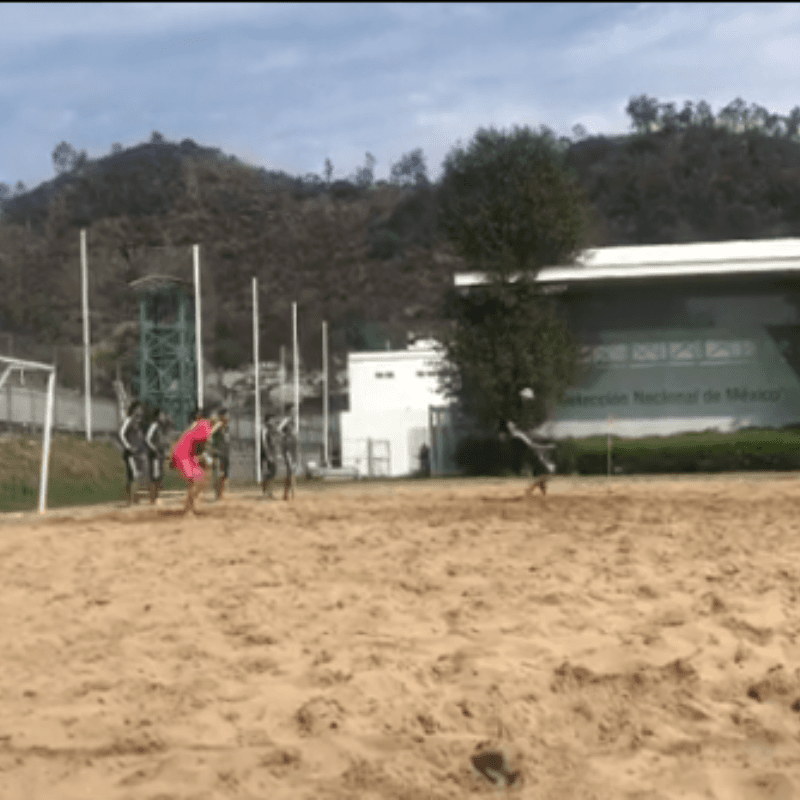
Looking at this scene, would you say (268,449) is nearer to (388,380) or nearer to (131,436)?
(131,436)

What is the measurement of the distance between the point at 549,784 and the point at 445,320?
117 feet

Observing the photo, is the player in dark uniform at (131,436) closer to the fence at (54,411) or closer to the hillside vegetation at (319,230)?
the fence at (54,411)

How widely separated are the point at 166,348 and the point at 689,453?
32.7 m

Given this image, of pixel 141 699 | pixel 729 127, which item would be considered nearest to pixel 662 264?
pixel 141 699

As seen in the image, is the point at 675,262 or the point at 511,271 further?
the point at 511,271

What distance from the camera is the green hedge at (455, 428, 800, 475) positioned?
34.3 m

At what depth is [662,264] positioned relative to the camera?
37.0 m

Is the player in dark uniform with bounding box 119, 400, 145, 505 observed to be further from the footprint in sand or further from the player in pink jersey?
the footprint in sand

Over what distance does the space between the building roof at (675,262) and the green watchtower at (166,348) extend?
2319 cm

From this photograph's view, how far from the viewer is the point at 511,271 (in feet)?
125

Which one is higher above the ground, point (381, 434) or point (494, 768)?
point (381, 434)

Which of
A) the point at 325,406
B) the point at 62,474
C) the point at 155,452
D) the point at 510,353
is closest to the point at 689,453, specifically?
the point at 510,353

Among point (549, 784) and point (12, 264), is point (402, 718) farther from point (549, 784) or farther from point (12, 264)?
point (12, 264)

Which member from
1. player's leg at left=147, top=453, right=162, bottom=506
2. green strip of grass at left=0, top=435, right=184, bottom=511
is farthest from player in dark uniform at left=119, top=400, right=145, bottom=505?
green strip of grass at left=0, top=435, right=184, bottom=511
